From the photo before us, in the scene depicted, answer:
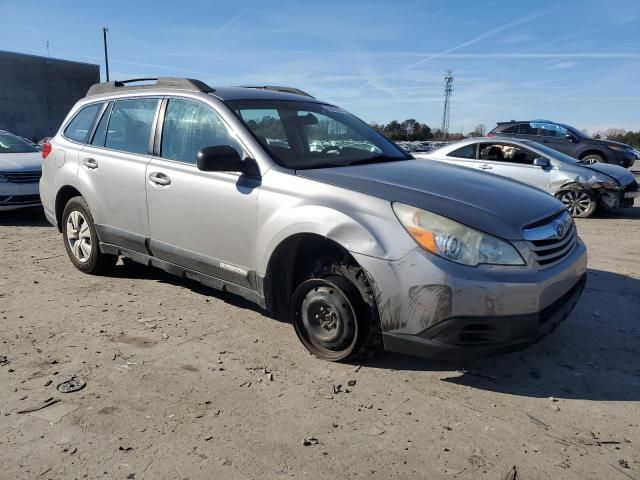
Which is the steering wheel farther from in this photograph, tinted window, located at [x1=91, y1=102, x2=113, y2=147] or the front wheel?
the front wheel

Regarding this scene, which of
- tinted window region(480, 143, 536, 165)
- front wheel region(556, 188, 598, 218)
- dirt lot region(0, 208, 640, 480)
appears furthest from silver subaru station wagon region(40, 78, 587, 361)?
Result: front wheel region(556, 188, 598, 218)

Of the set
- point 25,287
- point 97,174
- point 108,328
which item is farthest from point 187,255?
point 25,287

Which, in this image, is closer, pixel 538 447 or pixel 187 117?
pixel 538 447

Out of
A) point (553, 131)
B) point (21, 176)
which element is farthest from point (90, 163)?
point (553, 131)

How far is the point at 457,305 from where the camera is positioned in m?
2.83

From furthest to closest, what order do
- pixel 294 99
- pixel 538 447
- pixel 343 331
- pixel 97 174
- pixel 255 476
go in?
pixel 97 174
pixel 294 99
pixel 343 331
pixel 538 447
pixel 255 476

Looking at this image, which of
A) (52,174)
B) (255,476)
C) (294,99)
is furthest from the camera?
(52,174)

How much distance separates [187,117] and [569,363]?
10.9 feet

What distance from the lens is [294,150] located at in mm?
3910

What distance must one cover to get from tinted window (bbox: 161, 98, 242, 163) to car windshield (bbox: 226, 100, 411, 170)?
18cm

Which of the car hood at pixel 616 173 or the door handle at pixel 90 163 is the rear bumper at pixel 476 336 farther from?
the car hood at pixel 616 173

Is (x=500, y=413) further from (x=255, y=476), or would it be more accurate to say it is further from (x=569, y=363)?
(x=255, y=476)

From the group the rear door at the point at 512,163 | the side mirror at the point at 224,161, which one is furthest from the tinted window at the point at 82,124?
the rear door at the point at 512,163

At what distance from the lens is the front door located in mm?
3699
